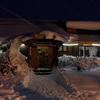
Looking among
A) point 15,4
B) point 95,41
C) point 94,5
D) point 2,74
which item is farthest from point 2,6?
point 2,74

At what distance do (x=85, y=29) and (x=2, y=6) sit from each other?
1561mm

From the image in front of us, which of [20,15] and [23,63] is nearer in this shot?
[20,15]

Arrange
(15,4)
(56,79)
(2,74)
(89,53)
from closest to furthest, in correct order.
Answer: (15,4) → (56,79) → (2,74) → (89,53)

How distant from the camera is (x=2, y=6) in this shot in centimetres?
598

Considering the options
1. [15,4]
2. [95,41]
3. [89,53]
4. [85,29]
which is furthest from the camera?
[89,53]

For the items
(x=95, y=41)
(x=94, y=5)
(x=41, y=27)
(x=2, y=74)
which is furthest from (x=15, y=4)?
(x=2, y=74)

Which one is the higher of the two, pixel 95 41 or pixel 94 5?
pixel 94 5

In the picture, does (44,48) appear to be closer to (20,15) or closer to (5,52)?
(5,52)

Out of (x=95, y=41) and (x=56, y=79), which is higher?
(x=95, y=41)

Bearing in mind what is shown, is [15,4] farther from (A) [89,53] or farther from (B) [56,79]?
(A) [89,53]

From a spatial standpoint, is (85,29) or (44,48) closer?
(85,29)

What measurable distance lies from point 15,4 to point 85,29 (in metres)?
1.39

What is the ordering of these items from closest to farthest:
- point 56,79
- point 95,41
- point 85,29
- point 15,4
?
point 15,4 < point 85,29 < point 95,41 < point 56,79

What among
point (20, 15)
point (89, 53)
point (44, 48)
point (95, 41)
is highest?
point (20, 15)
